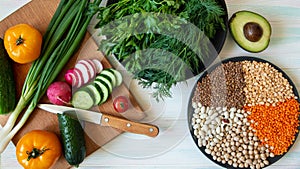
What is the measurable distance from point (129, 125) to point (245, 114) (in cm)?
37

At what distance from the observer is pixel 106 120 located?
1.34 metres

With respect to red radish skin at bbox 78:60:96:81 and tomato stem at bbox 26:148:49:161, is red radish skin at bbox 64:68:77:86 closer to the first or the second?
red radish skin at bbox 78:60:96:81

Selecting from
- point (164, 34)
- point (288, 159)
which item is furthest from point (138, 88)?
point (288, 159)

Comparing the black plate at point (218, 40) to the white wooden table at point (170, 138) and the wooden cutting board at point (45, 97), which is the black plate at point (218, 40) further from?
the wooden cutting board at point (45, 97)

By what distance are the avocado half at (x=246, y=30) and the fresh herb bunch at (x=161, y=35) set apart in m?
0.06

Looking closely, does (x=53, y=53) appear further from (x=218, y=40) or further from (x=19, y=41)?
(x=218, y=40)

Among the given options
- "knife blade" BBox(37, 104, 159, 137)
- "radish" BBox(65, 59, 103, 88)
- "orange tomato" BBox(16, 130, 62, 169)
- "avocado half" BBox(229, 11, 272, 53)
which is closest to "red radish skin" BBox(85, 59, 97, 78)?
"radish" BBox(65, 59, 103, 88)

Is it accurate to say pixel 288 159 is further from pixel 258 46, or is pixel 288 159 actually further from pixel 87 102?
pixel 87 102

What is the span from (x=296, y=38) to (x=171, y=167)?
1.96 feet

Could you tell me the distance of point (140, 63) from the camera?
4.19ft

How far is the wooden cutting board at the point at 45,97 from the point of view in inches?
53.7

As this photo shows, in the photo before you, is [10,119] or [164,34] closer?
[164,34]

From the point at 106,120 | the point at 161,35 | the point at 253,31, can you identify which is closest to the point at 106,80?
the point at 106,120

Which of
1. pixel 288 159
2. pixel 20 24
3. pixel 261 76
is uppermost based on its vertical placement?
pixel 20 24
